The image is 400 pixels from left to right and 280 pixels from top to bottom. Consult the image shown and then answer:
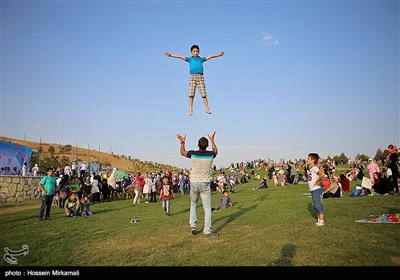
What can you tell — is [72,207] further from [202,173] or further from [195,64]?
[195,64]

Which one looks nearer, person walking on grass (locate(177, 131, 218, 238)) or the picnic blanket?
person walking on grass (locate(177, 131, 218, 238))

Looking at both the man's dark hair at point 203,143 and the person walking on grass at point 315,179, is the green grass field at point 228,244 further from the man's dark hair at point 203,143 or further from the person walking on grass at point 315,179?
the man's dark hair at point 203,143

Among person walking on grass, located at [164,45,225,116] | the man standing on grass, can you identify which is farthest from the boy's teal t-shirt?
the man standing on grass

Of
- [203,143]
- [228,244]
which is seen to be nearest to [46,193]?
[203,143]

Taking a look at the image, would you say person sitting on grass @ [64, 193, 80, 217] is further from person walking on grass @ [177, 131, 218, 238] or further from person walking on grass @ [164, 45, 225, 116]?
person walking on grass @ [164, 45, 225, 116]

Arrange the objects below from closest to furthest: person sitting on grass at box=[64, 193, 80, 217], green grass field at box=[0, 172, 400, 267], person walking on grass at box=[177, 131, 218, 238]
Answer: green grass field at box=[0, 172, 400, 267]
person walking on grass at box=[177, 131, 218, 238]
person sitting on grass at box=[64, 193, 80, 217]

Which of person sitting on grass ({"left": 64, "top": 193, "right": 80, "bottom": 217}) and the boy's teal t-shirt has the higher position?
the boy's teal t-shirt

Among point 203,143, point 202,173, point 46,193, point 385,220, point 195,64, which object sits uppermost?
point 195,64

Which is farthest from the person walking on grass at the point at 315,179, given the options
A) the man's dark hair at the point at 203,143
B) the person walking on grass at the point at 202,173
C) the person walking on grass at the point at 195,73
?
the person walking on grass at the point at 195,73

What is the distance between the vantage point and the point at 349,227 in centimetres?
775

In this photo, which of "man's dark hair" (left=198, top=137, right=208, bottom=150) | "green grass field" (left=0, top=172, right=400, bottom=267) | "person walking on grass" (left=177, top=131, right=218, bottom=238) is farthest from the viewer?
"man's dark hair" (left=198, top=137, right=208, bottom=150)

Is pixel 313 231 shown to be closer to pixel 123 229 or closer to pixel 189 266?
pixel 189 266

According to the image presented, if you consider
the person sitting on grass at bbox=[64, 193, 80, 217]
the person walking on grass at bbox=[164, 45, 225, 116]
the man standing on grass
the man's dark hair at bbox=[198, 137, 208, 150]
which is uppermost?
the person walking on grass at bbox=[164, 45, 225, 116]
